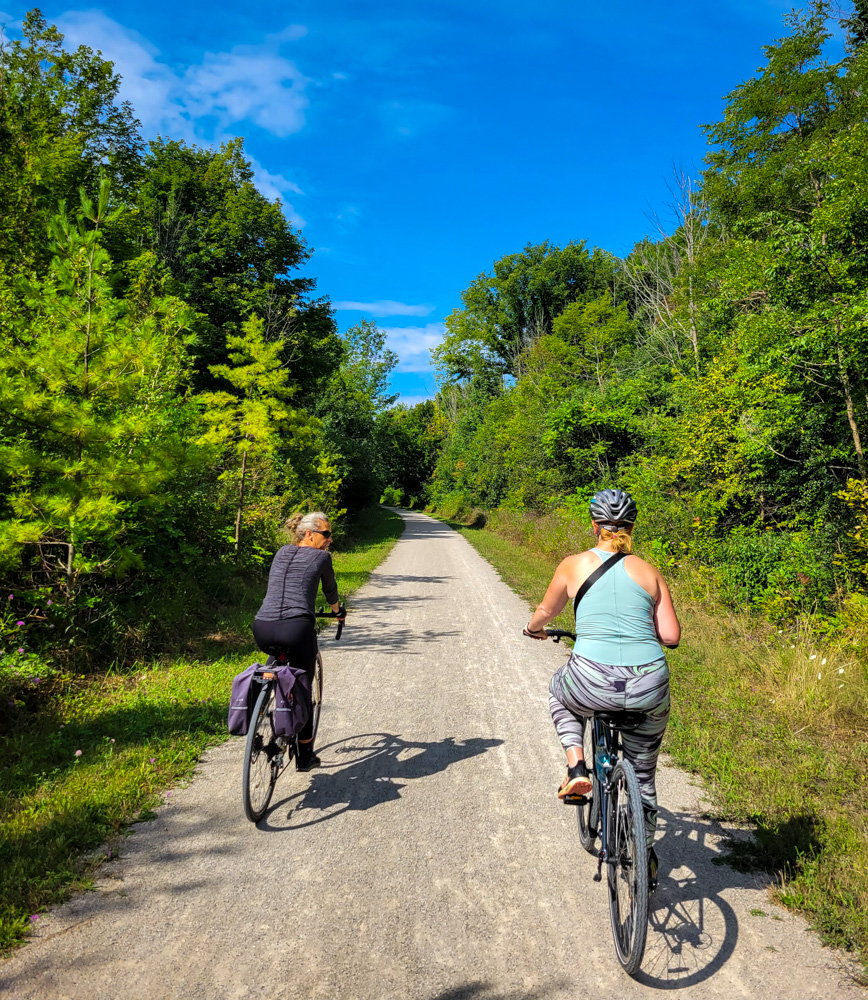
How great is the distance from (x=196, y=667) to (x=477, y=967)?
5.16 metres

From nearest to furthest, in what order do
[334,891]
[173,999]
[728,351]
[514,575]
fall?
[173,999]
[334,891]
[728,351]
[514,575]

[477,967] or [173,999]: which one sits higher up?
[173,999]

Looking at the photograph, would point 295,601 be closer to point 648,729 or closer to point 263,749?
point 263,749

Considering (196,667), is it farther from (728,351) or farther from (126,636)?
(728,351)

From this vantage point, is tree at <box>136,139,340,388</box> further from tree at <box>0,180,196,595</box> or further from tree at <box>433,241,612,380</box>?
tree at <box>433,241,612,380</box>

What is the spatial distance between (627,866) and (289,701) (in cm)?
221

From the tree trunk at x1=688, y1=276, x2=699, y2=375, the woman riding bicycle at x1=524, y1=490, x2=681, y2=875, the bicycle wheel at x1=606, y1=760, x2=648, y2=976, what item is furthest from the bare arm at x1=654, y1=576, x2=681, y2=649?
the tree trunk at x1=688, y1=276, x2=699, y2=375

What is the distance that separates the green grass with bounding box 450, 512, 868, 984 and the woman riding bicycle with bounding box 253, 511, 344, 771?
3.03 metres

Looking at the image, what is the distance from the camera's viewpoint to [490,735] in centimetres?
516

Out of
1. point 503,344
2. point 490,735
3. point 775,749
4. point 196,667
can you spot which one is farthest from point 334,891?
point 503,344

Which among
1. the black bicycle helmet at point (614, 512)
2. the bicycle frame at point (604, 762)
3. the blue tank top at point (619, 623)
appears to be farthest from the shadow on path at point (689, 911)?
the black bicycle helmet at point (614, 512)

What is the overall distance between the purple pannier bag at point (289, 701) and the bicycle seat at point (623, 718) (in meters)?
1.99

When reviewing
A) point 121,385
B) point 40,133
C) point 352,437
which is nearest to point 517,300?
point 352,437

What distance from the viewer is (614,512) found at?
301 cm
